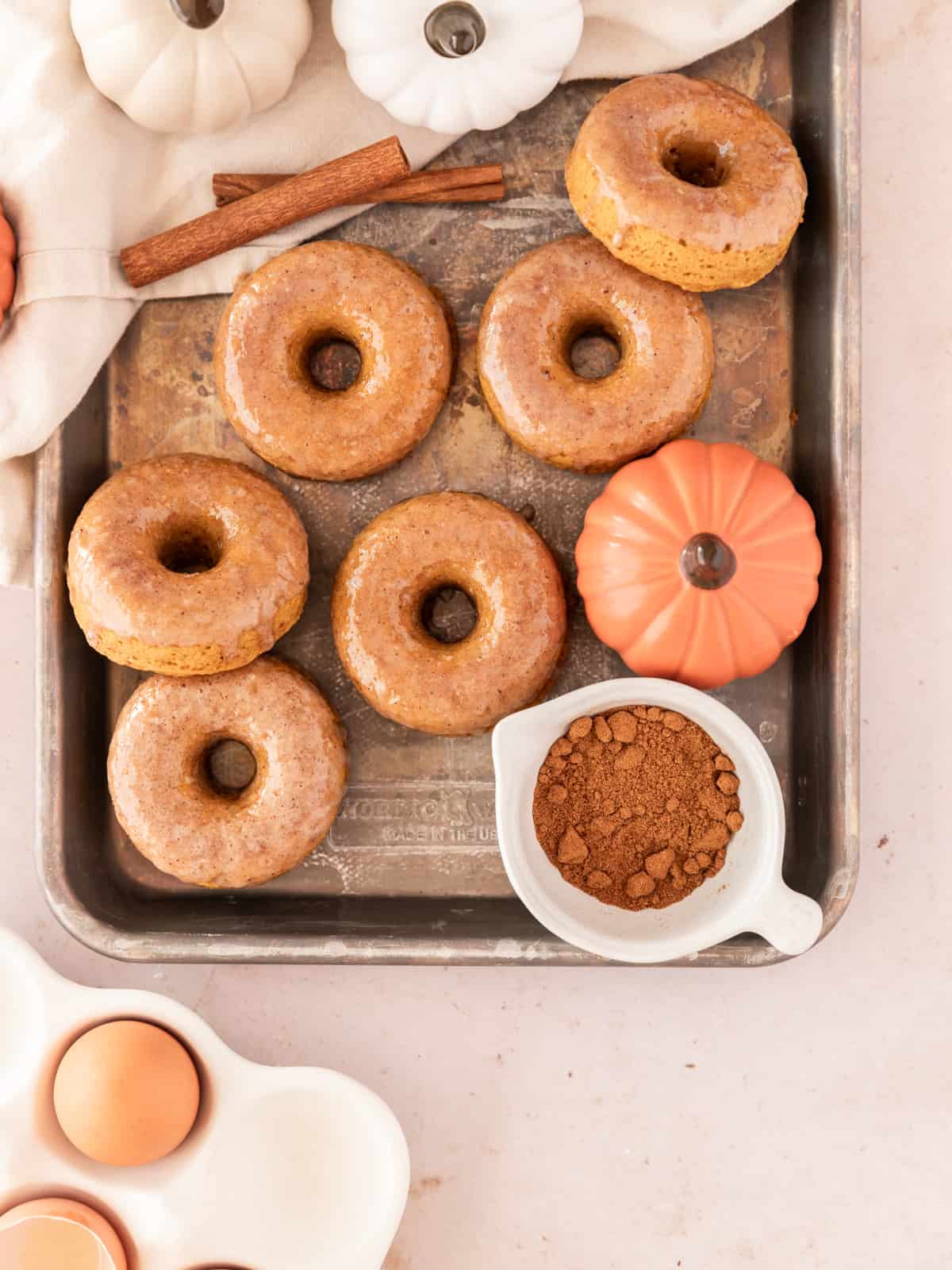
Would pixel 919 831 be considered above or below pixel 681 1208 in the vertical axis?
above

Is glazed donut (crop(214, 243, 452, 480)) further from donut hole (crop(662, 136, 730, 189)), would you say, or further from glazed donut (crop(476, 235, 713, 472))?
donut hole (crop(662, 136, 730, 189))

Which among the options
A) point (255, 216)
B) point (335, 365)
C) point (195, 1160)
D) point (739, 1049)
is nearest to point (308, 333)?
point (335, 365)

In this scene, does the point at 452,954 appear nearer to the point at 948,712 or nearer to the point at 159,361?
the point at 948,712

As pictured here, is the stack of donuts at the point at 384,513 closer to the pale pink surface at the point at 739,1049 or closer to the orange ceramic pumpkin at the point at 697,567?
the orange ceramic pumpkin at the point at 697,567

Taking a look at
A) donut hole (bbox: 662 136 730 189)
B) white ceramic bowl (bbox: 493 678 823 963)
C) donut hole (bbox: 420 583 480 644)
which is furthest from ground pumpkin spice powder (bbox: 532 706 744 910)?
donut hole (bbox: 662 136 730 189)

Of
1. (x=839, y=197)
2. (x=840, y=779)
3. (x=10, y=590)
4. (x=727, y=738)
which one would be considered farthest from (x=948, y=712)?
(x=10, y=590)

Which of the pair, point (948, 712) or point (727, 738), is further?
point (948, 712)
